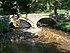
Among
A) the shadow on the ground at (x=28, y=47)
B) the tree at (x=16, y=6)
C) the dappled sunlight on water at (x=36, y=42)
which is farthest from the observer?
the dappled sunlight on water at (x=36, y=42)

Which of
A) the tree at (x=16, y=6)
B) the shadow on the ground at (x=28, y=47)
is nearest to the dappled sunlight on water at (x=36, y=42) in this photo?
the shadow on the ground at (x=28, y=47)

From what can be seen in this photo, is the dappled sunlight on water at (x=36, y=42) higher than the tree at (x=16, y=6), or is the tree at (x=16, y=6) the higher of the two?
the tree at (x=16, y=6)

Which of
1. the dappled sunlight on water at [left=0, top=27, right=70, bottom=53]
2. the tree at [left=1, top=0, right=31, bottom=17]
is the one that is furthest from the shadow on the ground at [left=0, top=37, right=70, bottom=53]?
the tree at [left=1, top=0, right=31, bottom=17]

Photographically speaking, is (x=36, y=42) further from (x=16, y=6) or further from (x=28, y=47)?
(x=16, y=6)

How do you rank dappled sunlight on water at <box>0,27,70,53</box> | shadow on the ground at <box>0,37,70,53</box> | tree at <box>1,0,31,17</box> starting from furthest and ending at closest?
dappled sunlight on water at <box>0,27,70,53</box> < shadow on the ground at <box>0,37,70,53</box> < tree at <box>1,0,31,17</box>

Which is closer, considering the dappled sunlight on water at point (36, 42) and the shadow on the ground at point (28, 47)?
the shadow on the ground at point (28, 47)

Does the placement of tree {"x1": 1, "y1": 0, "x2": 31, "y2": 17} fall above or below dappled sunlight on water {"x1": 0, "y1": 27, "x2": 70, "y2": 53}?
above

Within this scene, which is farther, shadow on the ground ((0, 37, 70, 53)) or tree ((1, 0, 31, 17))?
shadow on the ground ((0, 37, 70, 53))

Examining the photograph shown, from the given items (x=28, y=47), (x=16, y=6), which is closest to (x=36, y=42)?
(x=28, y=47)

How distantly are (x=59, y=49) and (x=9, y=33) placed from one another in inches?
478

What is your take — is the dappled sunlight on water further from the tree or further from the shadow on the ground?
the tree

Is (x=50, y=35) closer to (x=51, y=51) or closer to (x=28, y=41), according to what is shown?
(x=28, y=41)

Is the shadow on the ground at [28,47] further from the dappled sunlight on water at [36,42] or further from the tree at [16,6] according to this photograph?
the tree at [16,6]

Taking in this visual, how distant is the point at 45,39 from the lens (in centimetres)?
3412
